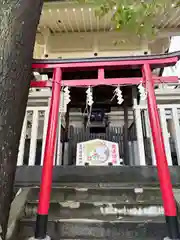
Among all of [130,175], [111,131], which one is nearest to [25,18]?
[130,175]

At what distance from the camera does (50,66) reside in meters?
2.40

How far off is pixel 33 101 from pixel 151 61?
209 centimetres

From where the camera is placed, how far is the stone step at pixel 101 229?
1866mm

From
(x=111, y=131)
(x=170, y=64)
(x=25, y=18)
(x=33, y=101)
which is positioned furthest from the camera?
(x=111, y=131)

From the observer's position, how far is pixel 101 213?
2084 millimetres

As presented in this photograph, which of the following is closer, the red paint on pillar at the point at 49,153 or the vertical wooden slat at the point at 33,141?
the red paint on pillar at the point at 49,153

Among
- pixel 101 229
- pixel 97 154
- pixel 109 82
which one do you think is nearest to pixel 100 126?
pixel 97 154

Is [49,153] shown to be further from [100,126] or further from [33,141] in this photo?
[100,126]

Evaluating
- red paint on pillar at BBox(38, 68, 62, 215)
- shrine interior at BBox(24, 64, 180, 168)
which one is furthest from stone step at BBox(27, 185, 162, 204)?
shrine interior at BBox(24, 64, 180, 168)

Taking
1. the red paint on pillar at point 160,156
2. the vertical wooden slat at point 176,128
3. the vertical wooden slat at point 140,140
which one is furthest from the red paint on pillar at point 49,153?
the vertical wooden slat at point 176,128

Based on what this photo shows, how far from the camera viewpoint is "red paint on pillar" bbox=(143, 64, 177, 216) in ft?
5.88

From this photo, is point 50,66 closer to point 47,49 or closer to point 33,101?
point 33,101

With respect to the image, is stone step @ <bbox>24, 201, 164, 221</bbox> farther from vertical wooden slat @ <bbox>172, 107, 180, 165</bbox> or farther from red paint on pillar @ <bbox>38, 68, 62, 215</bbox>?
vertical wooden slat @ <bbox>172, 107, 180, 165</bbox>

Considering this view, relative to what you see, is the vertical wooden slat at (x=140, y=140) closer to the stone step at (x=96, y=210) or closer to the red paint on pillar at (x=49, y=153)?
the stone step at (x=96, y=210)
